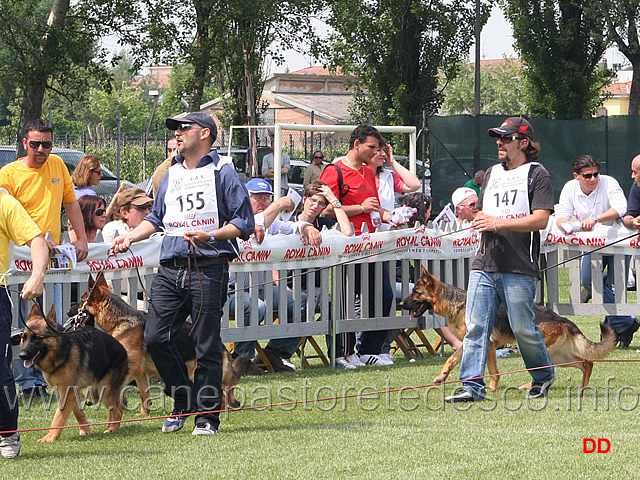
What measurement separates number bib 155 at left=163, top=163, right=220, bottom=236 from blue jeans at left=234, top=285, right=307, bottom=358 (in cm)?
288

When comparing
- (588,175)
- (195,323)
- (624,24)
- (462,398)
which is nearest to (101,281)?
(195,323)

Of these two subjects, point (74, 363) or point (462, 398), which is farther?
point (462, 398)

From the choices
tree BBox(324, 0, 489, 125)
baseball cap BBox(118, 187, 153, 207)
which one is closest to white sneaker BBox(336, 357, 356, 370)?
baseball cap BBox(118, 187, 153, 207)

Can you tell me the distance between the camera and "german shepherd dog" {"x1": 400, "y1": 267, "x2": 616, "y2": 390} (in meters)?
7.91

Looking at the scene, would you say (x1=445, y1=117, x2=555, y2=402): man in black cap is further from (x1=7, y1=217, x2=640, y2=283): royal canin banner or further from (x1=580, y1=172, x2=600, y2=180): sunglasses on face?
(x1=580, y1=172, x2=600, y2=180): sunglasses on face

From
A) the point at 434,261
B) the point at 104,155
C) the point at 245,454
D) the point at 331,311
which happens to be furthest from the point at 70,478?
the point at 104,155

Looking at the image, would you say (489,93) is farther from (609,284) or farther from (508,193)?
(508,193)

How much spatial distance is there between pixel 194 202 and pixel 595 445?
9.04 ft

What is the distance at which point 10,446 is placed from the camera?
5.66 m

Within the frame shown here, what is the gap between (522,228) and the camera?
6953mm

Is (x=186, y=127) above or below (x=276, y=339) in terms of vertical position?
above

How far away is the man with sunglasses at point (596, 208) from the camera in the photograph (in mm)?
10258

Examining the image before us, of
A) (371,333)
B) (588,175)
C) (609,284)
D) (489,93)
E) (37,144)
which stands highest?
(489,93)

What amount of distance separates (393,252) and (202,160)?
3850 millimetres
